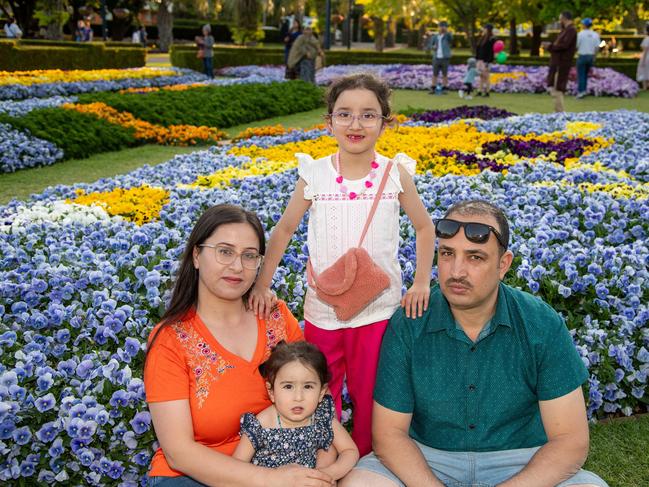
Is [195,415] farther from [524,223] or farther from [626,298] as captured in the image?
[524,223]

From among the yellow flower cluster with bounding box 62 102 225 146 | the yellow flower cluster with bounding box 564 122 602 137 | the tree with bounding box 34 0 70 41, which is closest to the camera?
the yellow flower cluster with bounding box 564 122 602 137

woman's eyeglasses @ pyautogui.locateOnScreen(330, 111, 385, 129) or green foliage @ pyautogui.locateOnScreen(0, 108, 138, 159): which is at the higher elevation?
woman's eyeglasses @ pyautogui.locateOnScreen(330, 111, 385, 129)

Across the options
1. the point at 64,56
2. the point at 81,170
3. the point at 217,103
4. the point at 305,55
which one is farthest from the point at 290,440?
the point at 64,56

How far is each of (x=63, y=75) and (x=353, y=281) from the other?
2058 cm

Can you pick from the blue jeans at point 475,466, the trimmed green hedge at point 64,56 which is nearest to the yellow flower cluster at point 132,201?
the blue jeans at point 475,466

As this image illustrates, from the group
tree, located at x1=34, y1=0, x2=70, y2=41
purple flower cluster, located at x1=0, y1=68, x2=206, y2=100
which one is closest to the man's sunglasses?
purple flower cluster, located at x1=0, y1=68, x2=206, y2=100

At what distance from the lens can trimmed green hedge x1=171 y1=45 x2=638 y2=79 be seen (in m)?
28.6

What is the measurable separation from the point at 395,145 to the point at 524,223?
165 inches

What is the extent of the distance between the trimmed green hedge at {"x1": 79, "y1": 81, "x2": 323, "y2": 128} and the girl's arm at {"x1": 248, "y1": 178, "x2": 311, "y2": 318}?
11798mm

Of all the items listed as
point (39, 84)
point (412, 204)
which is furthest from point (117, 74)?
point (412, 204)

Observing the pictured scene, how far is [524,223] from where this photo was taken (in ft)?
17.5

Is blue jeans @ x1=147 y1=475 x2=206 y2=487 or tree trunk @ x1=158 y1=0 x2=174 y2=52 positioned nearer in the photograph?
blue jeans @ x1=147 y1=475 x2=206 y2=487

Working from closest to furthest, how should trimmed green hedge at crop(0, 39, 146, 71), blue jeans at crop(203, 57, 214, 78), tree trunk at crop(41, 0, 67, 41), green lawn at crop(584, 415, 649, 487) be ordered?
1. green lawn at crop(584, 415, 649, 487)
2. trimmed green hedge at crop(0, 39, 146, 71)
3. blue jeans at crop(203, 57, 214, 78)
4. tree trunk at crop(41, 0, 67, 41)

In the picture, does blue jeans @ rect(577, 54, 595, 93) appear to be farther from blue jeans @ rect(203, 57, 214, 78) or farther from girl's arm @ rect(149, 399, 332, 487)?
girl's arm @ rect(149, 399, 332, 487)
